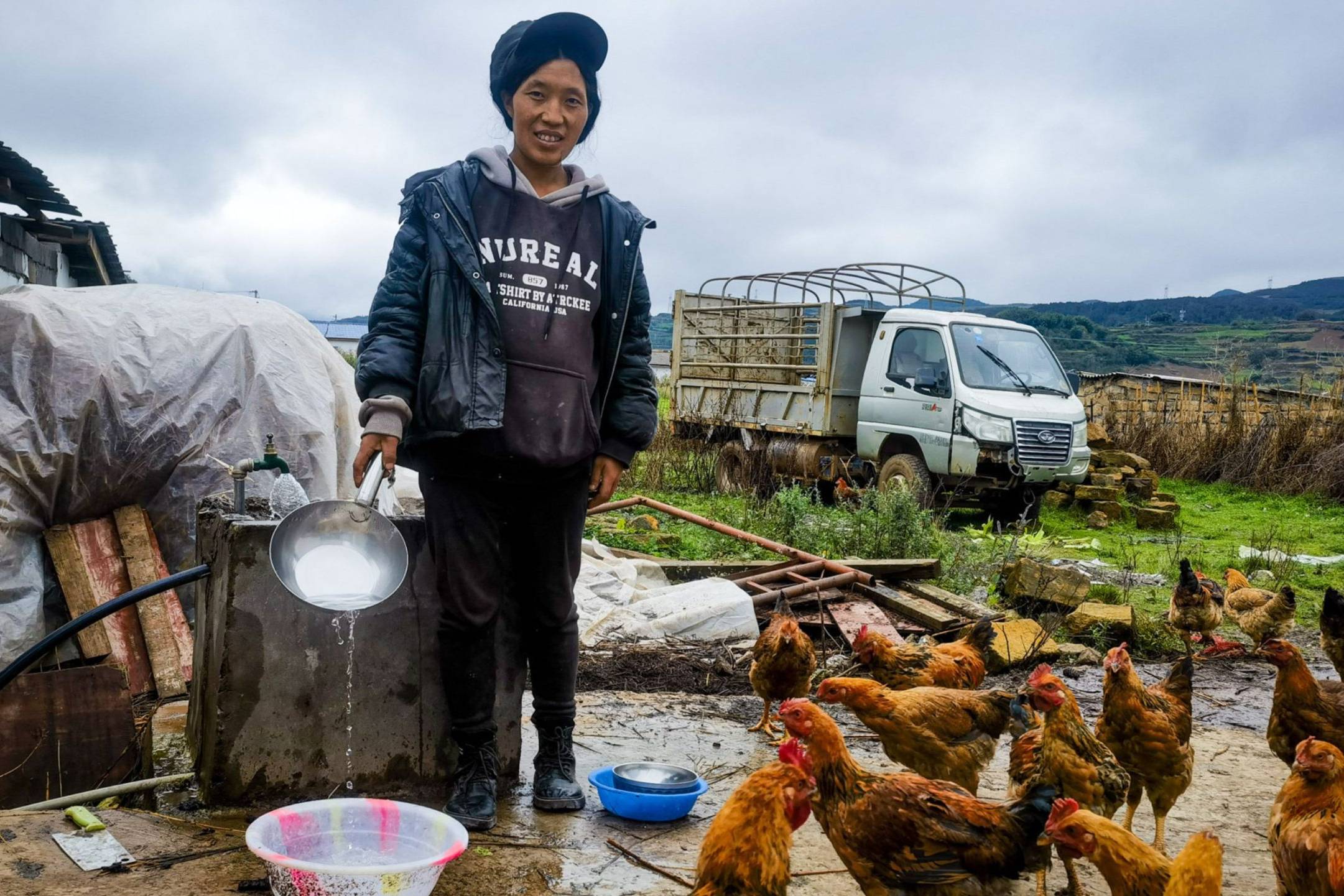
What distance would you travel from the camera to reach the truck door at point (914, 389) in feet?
39.0

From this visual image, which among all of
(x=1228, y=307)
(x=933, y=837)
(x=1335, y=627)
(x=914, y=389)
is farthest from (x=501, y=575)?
(x=1228, y=307)

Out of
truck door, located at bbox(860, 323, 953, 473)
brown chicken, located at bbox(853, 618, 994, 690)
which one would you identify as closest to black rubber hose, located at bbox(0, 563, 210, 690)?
brown chicken, located at bbox(853, 618, 994, 690)

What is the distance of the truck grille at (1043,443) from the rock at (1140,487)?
135 inches

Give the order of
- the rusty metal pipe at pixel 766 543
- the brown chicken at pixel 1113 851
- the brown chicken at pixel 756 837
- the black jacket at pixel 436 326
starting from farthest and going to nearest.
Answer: the rusty metal pipe at pixel 766 543
the black jacket at pixel 436 326
the brown chicken at pixel 1113 851
the brown chicken at pixel 756 837

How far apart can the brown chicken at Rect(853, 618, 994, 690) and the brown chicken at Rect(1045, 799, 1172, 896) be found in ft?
5.75

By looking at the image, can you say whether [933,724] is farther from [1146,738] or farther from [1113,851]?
[1113,851]

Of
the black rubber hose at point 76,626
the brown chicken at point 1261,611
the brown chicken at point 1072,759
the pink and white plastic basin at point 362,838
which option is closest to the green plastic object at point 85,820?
the black rubber hose at point 76,626

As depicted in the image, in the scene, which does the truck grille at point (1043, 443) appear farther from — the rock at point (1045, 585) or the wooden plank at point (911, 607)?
the wooden plank at point (911, 607)

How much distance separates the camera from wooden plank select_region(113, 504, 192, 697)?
4.68 m

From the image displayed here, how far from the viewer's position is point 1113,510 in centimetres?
1334

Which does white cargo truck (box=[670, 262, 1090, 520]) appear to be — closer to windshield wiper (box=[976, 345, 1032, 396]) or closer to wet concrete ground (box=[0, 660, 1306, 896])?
windshield wiper (box=[976, 345, 1032, 396])

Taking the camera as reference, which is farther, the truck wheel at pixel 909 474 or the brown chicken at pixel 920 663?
the truck wheel at pixel 909 474

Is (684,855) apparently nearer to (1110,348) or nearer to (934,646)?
(934,646)

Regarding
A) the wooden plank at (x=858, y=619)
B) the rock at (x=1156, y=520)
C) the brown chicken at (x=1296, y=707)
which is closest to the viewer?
the brown chicken at (x=1296, y=707)
